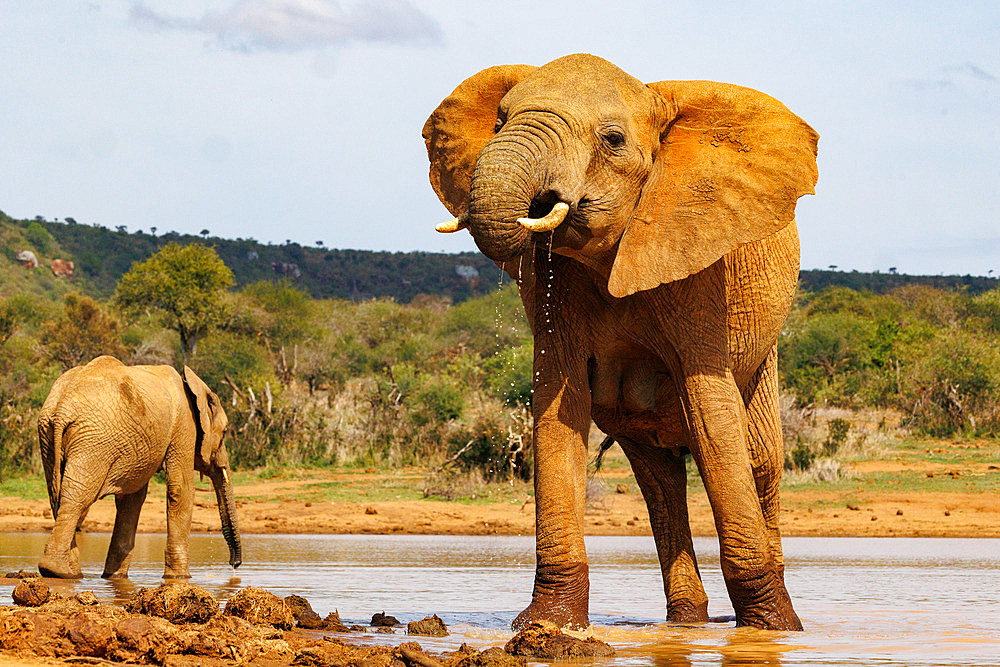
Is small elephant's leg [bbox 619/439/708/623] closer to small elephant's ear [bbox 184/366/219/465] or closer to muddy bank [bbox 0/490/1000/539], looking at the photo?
small elephant's ear [bbox 184/366/219/465]

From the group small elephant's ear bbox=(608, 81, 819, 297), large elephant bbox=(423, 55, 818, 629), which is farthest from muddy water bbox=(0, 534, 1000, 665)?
small elephant's ear bbox=(608, 81, 819, 297)

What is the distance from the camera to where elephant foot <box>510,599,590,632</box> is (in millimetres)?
6352

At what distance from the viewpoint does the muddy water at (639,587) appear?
645cm

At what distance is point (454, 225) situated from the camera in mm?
5543

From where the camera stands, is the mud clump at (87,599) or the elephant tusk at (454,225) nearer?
the elephant tusk at (454,225)

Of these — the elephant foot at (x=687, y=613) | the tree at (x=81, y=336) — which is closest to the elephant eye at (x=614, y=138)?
the elephant foot at (x=687, y=613)

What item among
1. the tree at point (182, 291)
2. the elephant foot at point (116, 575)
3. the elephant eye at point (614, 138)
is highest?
the tree at point (182, 291)

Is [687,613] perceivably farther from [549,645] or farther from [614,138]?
[614,138]

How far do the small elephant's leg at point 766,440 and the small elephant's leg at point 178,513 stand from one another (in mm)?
5366

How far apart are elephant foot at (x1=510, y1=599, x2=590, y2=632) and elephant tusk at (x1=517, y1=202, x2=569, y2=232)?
188 cm

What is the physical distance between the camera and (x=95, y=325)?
29562mm

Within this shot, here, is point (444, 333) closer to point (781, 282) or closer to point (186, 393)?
point (186, 393)

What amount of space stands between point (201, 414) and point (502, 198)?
24.3 ft

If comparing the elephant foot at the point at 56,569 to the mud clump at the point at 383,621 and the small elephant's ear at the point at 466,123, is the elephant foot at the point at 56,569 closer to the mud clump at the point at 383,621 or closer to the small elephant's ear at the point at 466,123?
the mud clump at the point at 383,621
